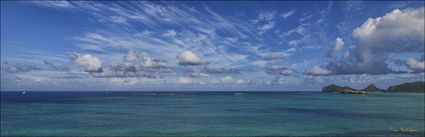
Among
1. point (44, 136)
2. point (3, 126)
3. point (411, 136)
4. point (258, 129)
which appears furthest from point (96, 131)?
point (411, 136)

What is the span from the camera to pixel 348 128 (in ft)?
210

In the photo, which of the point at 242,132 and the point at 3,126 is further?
the point at 3,126

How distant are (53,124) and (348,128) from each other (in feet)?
188

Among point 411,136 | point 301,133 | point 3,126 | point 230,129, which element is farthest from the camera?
point 3,126

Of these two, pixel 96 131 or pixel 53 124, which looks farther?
pixel 53 124

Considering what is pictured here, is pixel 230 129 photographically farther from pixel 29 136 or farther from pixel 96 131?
pixel 29 136

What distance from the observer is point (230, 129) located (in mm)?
63562

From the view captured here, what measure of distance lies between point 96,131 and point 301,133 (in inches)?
1366

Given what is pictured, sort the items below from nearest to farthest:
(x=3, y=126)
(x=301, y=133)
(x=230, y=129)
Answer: (x=301, y=133) < (x=230, y=129) < (x=3, y=126)

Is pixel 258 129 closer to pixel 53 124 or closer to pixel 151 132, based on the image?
pixel 151 132

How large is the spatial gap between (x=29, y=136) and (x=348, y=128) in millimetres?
53684

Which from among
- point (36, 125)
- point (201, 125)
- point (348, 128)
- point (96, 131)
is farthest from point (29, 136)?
point (348, 128)

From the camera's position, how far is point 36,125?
70625mm

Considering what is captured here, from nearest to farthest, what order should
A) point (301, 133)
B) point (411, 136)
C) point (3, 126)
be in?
point (411, 136) < point (301, 133) < point (3, 126)
